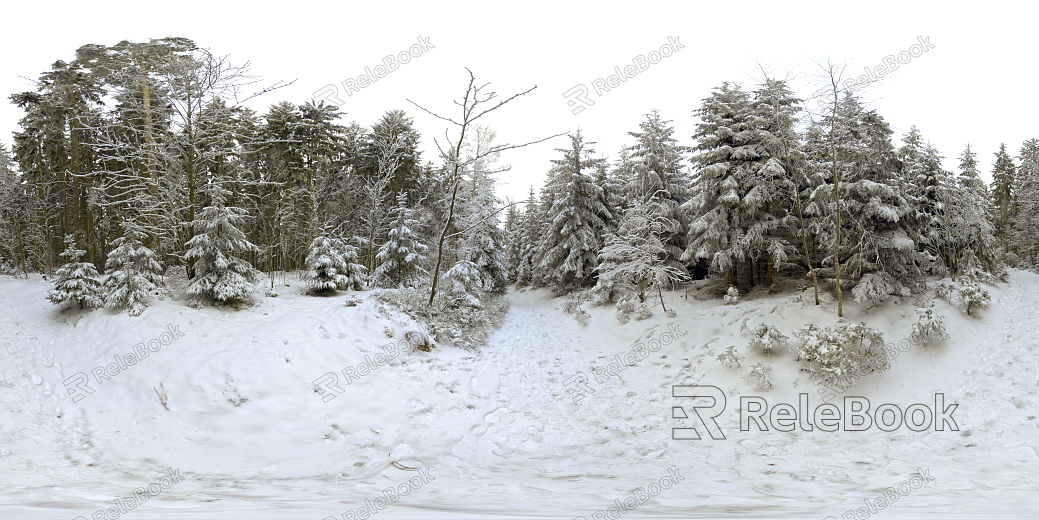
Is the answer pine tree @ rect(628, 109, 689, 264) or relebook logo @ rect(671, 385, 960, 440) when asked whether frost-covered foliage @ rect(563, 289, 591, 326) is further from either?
relebook logo @ rect(671, 385, 960, 440)

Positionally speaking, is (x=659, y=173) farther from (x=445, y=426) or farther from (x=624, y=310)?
(x=445, y=426)

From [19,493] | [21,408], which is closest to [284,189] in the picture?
[21,408]

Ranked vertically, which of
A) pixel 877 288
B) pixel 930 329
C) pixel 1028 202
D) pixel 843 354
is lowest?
pixel 843 354

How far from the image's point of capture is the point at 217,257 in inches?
423

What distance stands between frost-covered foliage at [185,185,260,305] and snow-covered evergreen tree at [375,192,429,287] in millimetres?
7737

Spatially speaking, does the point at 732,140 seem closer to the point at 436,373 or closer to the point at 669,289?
the point at 669,289

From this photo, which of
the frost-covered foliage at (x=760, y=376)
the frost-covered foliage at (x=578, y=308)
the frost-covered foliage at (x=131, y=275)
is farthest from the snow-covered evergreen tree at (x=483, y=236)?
the frost-covered foliage at (x=760, y=376)

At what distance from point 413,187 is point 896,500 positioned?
84.1 ft

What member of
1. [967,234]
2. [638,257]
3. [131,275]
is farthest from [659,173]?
[131,275]

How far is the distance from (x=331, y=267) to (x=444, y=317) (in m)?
4.98

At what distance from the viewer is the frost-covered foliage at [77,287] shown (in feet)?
33.4

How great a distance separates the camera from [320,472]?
18.0 feet

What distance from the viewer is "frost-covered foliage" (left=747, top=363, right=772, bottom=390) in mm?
9039

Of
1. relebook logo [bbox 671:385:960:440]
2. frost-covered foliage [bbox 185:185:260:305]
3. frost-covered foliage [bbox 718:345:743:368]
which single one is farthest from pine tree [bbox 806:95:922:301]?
frost-covered foliage [bbox 185:185:260:305]
